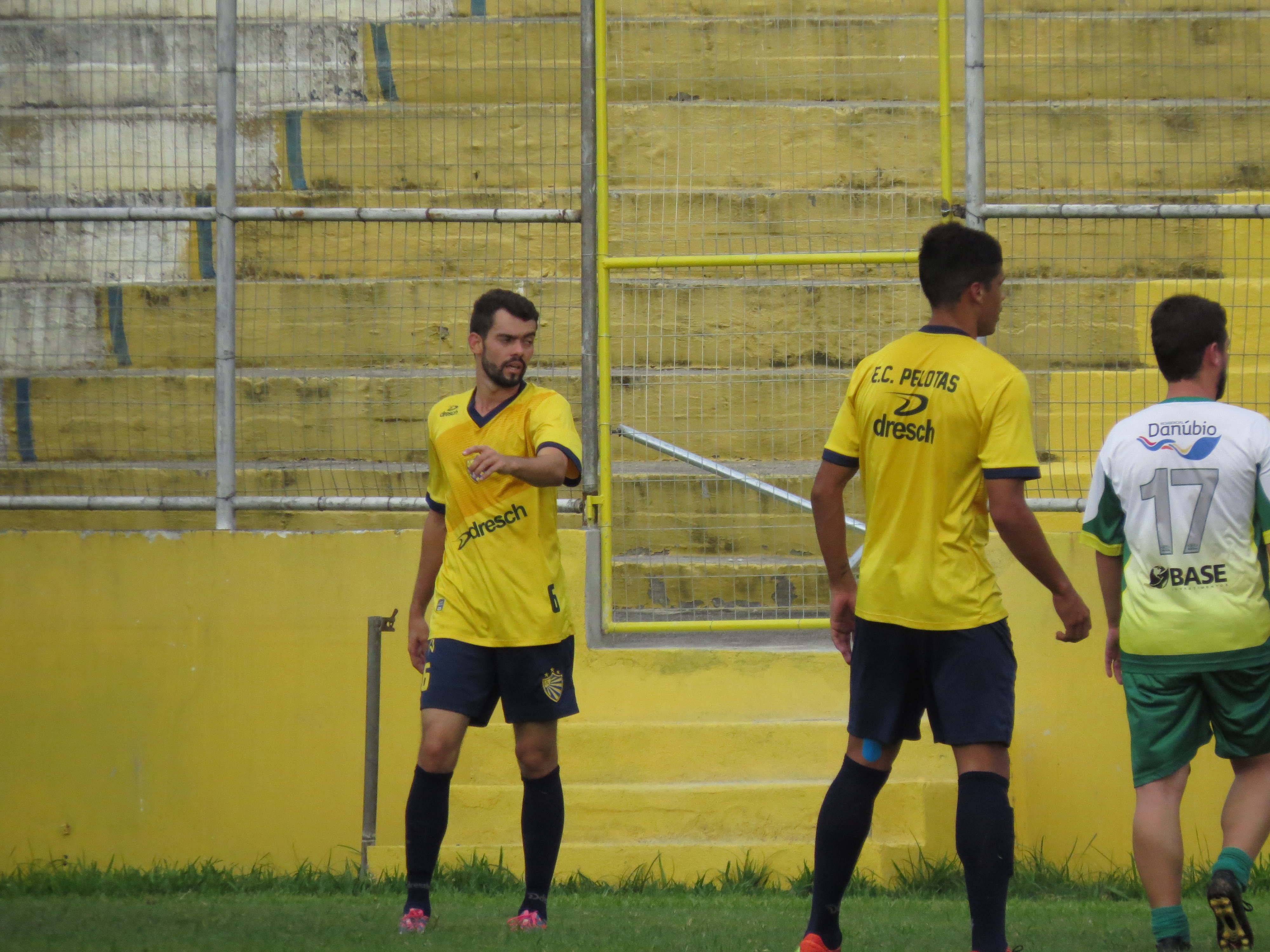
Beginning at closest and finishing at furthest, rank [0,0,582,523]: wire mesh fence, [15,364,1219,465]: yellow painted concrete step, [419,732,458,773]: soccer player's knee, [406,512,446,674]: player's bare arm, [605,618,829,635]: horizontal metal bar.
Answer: [419,732,458,773]: soccer player's knee < [406,512,446,674]: player's bare arm < [605,618,829,635]: horizontal metal bar < [15,364,1219,465]: yellow painted concrete step < [0,0,582,523]: wire mesh fence

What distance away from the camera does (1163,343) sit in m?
4.25

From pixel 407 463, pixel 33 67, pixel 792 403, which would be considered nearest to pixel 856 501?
pixel 792 403

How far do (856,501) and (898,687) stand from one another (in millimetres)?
4200

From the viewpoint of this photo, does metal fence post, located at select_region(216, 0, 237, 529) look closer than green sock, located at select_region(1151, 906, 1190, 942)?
No

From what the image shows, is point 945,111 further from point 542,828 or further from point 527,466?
point 542,828

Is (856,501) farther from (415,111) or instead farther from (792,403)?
(415,111)

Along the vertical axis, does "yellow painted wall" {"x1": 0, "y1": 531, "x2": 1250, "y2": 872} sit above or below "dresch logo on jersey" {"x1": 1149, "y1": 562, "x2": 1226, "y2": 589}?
below

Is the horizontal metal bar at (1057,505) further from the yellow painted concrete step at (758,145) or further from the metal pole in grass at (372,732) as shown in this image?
the yellow painted concrete step at (758,145)

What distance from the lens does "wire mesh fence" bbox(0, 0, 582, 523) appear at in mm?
7992

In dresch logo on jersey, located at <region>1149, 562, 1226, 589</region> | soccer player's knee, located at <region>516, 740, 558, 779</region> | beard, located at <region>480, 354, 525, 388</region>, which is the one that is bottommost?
soccer player's knee, located at <region>516, 740, 558, 779</region>

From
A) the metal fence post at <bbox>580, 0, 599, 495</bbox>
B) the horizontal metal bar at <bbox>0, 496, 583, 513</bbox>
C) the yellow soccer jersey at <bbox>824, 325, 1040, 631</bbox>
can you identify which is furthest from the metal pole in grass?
the yellow soccer jersey at <bbox>824, 325, 1040, 631</bbox>

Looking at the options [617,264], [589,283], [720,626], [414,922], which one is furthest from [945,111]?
[414,922]

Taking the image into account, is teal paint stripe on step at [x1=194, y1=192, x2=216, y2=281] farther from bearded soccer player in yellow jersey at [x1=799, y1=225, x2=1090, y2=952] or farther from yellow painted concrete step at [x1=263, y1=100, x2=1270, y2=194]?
bearded soccer player in yellow jersey at [x1=799, y1=225, x2=1090, y2=952]

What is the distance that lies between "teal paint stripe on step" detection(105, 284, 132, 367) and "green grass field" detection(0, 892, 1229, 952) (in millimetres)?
3835
